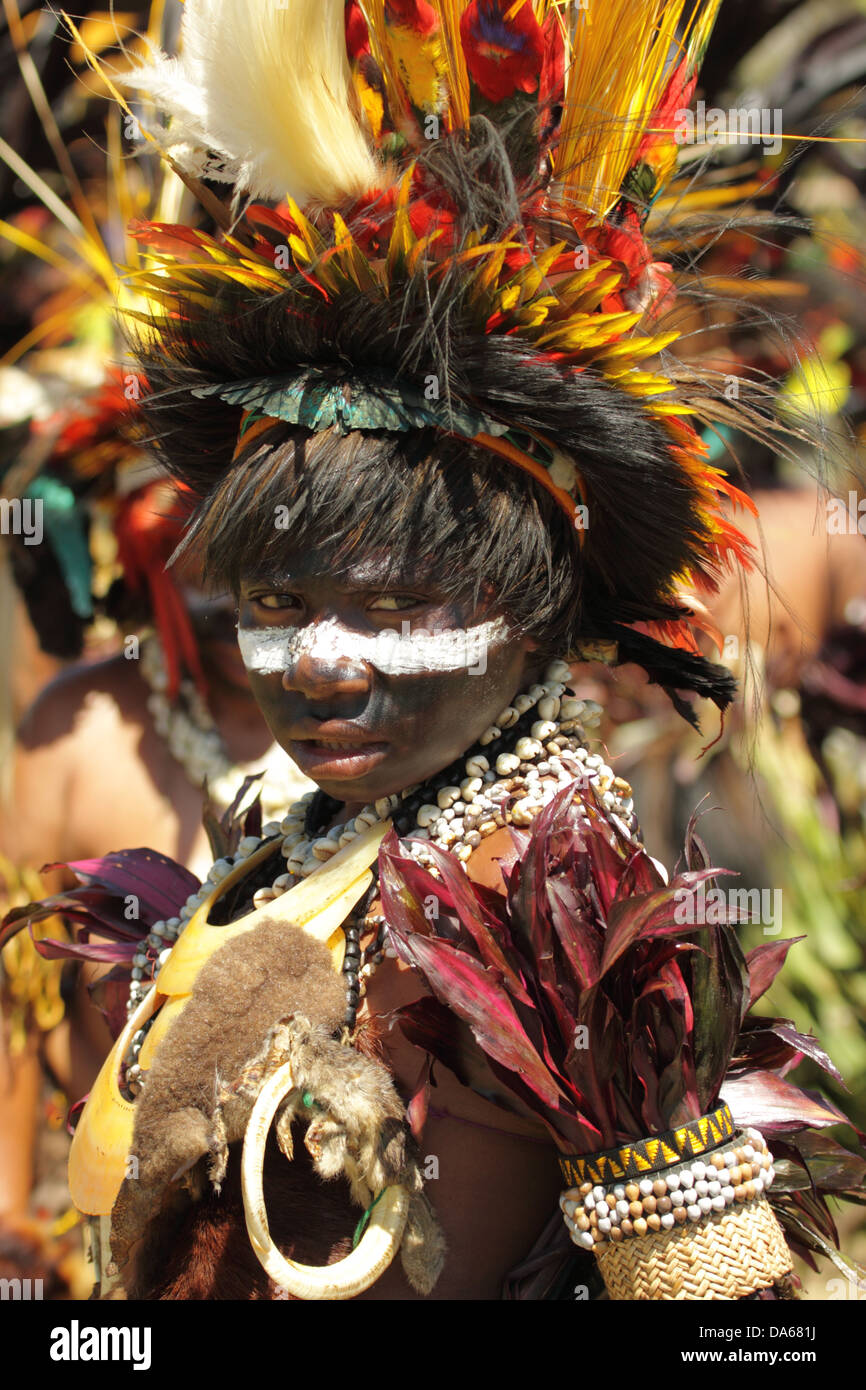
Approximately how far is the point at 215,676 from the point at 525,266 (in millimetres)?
2231

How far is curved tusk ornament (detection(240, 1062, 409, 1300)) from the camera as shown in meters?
1.55

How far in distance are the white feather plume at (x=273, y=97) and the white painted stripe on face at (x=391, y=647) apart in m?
0.61

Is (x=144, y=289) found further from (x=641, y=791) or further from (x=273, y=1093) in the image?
(x=641, y=791)

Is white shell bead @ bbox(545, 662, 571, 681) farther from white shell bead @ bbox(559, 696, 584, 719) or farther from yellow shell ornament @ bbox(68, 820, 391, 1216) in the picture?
yellow shell ornament @ bbox(68, 820, 391, 1216)

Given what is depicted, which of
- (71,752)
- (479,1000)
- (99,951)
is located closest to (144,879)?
(99,951)

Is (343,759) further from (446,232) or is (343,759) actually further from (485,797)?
(446,232)

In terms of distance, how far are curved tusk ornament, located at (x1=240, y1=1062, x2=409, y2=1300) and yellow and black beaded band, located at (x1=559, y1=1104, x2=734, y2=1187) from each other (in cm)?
25

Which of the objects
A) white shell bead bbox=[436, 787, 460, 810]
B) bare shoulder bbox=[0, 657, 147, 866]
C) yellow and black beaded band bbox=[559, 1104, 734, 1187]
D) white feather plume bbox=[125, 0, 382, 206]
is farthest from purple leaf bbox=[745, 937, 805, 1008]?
bare shoulder bbox=[0, 657, 147, 866]

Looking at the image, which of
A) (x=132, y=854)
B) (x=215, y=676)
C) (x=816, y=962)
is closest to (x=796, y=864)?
(x=816, y=962)

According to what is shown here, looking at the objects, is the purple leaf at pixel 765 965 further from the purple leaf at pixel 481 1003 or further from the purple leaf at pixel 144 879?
the purple leaf at pixel 144 879

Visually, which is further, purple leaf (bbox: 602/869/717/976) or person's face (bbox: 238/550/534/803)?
person's face (bbox: 238/550/534/803)

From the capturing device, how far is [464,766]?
6.21 feet

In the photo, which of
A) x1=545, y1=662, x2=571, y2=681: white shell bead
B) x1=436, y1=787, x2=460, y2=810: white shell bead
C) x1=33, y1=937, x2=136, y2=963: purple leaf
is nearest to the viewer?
x1=436, y1=787, x2=460, y2=810: white shell bead

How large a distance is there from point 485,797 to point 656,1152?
0.53m
